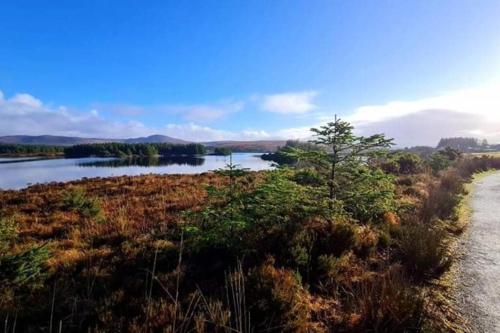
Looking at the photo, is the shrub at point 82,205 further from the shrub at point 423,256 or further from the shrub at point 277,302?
the shrub at point 423,256

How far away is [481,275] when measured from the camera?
5.55 metres

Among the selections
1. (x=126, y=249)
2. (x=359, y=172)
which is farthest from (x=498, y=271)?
(x=126, y=249)

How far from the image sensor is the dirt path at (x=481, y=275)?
423cm

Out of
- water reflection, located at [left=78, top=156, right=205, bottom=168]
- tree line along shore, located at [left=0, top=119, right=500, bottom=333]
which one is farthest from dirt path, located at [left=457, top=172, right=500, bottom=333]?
water reflection, located at [left=78, top=156, right=205, bottom=168]

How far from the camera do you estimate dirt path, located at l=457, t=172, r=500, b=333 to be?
423 cm

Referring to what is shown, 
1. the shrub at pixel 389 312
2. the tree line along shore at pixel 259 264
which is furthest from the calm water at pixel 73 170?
the shrub at pixel 389 312

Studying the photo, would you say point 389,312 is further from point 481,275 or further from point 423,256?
point 481,275

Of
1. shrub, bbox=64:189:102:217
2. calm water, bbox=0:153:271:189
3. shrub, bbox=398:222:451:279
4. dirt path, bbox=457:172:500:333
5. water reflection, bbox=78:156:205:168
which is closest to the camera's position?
dirt path, bbox=457:172:500:333

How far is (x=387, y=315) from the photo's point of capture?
12.8ft

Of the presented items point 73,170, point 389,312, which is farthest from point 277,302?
point 73,170

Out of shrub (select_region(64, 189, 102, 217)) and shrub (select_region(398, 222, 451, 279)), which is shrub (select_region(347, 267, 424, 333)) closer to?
shrub (select_region(398, 222, 451, 279))

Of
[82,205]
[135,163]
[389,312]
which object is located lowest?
[135,163]

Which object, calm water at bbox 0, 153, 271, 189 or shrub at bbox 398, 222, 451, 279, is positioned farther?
calm water at bbox 0, 153, 271, 189

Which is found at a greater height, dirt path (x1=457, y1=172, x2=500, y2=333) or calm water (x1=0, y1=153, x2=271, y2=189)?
dirt path (x1=457, y1=172, x2=500, y2=333)
